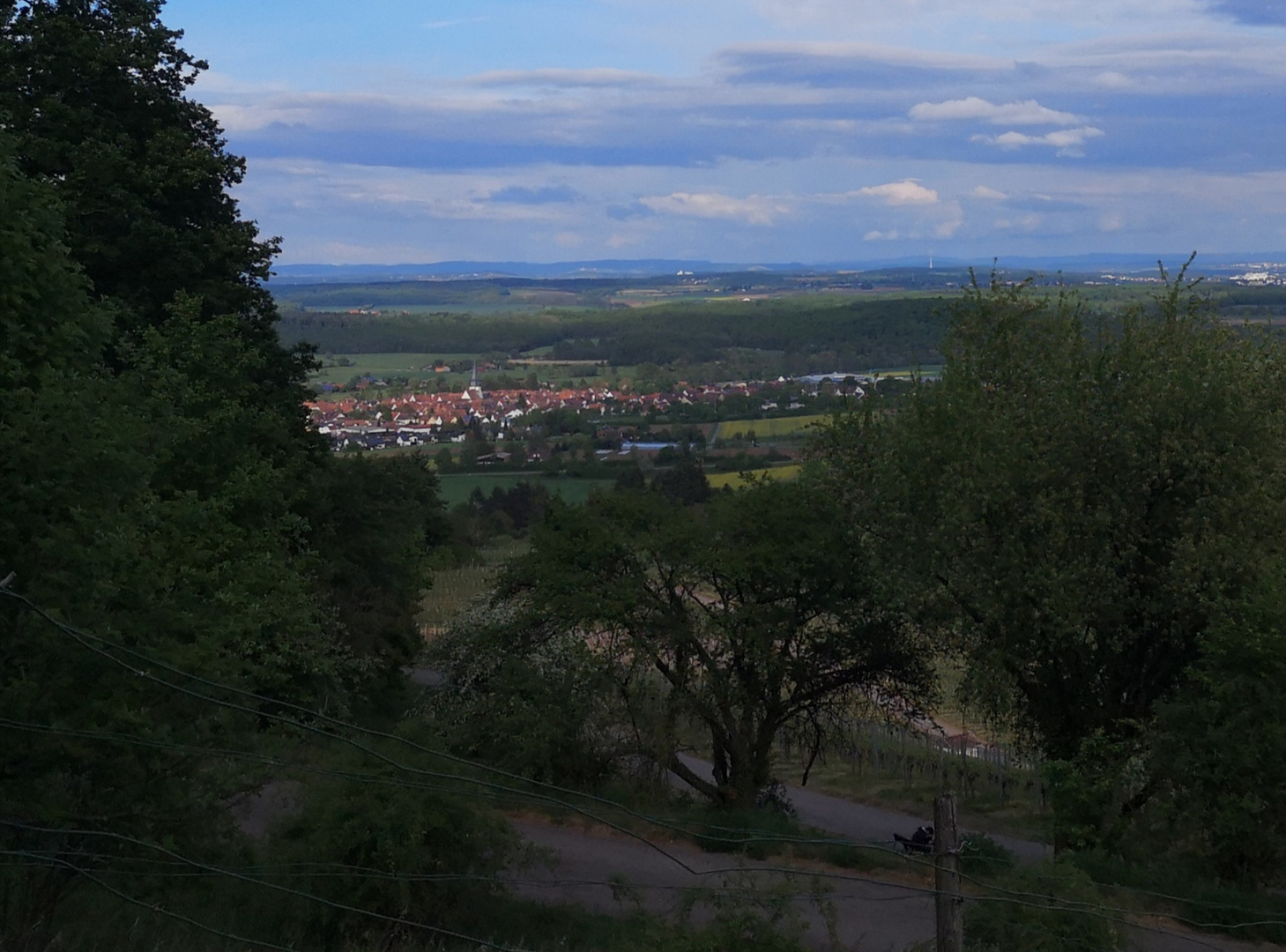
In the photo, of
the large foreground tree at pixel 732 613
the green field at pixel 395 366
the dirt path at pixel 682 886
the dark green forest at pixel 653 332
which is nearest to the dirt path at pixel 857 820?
the large foreground tree at pixel 732 613

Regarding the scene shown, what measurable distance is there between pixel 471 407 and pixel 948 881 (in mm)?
101423

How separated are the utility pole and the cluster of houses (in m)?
62.9

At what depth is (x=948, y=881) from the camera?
8.01 m

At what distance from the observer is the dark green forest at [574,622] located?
32.2ft

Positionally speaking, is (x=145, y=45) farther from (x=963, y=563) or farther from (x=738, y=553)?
(x=963, y=563)

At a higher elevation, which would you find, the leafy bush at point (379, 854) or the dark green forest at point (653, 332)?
the dark green forest at point (653, 332)

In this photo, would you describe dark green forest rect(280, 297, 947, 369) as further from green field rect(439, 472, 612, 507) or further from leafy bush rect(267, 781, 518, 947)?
leafy bush rect(267, 781, 518, 947)

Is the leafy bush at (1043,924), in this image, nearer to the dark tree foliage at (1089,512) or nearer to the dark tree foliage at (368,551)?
the dark tree foliage at (1089,512)

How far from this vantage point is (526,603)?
2067 centimetres

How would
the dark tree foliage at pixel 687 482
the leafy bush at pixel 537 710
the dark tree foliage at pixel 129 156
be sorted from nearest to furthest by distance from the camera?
the leafy bush at pixel 537 710, the dark tree foliage at pixel 129 156, the dark tree foliage at pixel 687 482

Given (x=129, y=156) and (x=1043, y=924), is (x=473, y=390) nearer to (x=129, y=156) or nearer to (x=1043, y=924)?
(x=129, y=156)

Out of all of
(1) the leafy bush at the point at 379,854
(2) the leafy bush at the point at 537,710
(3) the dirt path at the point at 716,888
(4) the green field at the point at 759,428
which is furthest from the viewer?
(4) the green field at the point at 759,428

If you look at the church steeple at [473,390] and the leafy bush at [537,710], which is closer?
the leafy bush at [537,710]

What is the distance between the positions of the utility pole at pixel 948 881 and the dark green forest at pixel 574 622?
1431 mm
